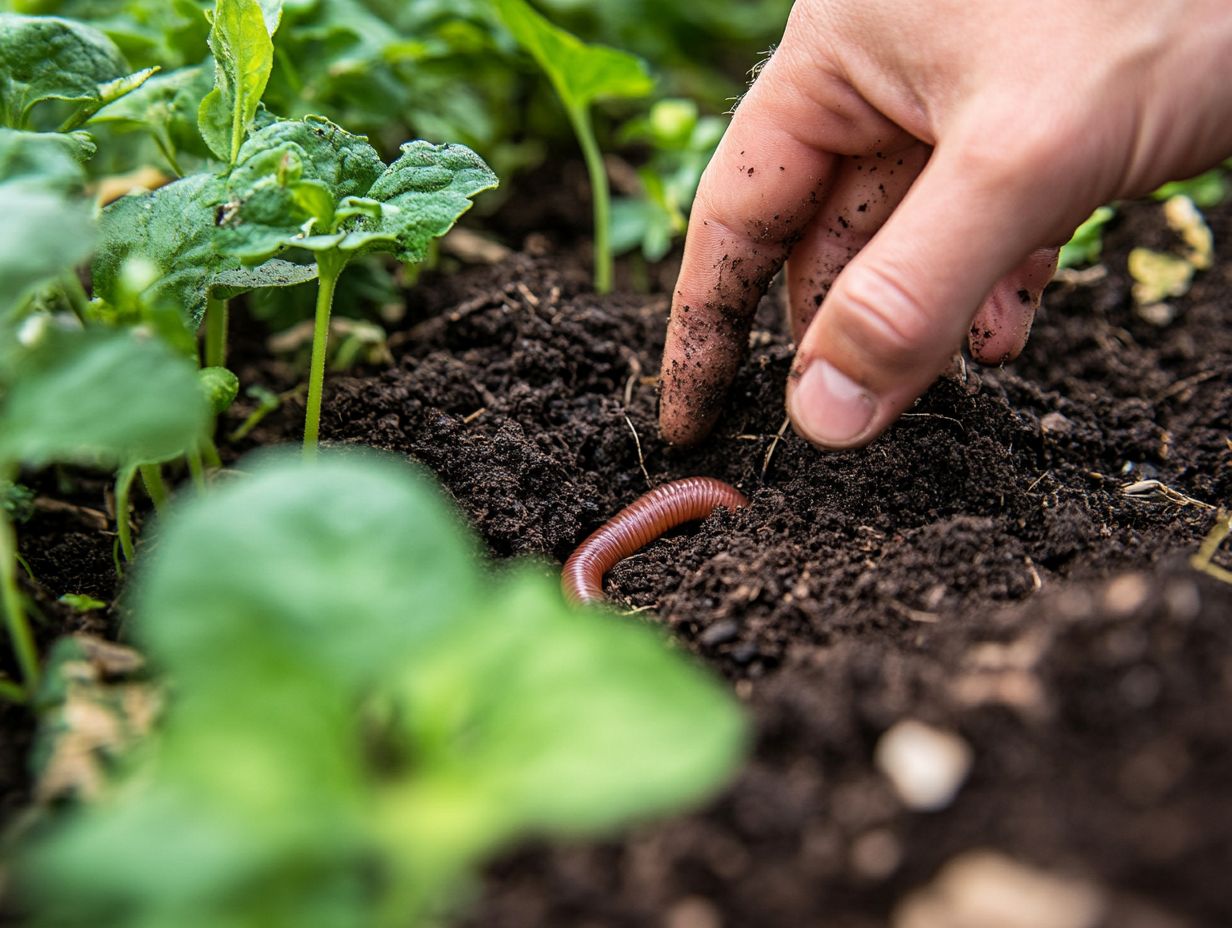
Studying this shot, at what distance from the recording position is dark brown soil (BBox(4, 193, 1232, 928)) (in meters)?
1.43

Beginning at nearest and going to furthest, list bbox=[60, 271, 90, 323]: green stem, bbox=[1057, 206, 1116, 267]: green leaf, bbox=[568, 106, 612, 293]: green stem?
bbox=[60, 271, 90, 323]: green stem
bbox=[1057, 206, 1116, 267]: green leaf
bbox=[568, 106, 612, 293]: green stem

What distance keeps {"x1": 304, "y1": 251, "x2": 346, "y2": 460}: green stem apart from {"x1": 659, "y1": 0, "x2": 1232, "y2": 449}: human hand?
3.98ft

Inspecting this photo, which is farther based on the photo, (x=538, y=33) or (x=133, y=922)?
(x=538, y=33)

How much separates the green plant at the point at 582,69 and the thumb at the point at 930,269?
6.23 ft

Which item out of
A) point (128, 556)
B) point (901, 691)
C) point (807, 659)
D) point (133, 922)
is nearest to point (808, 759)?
point (901, 691)

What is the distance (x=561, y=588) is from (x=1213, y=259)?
11.3 feet

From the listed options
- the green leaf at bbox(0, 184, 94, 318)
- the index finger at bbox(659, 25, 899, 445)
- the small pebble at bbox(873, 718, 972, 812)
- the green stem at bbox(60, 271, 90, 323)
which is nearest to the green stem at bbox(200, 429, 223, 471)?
the green stem at bbox(60, 271, 90, 323)

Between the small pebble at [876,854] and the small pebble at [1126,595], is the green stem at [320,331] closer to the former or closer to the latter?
the small pebble at [876,854]

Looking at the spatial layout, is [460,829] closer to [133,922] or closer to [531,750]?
[531,750]

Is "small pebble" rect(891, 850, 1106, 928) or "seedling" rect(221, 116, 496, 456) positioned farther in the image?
→ "seedling" rect(221, 116, 496, 456)

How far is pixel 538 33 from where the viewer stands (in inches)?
144

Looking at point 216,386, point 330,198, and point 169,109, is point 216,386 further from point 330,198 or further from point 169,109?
point 169,109

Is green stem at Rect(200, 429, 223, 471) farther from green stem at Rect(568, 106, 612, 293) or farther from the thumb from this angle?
green stem at Rect(568, 106, 612, 293)

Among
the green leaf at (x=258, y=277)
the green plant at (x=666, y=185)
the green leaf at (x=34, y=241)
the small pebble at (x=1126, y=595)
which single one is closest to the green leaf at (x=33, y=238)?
the green leaf at (x=34, y=241)
